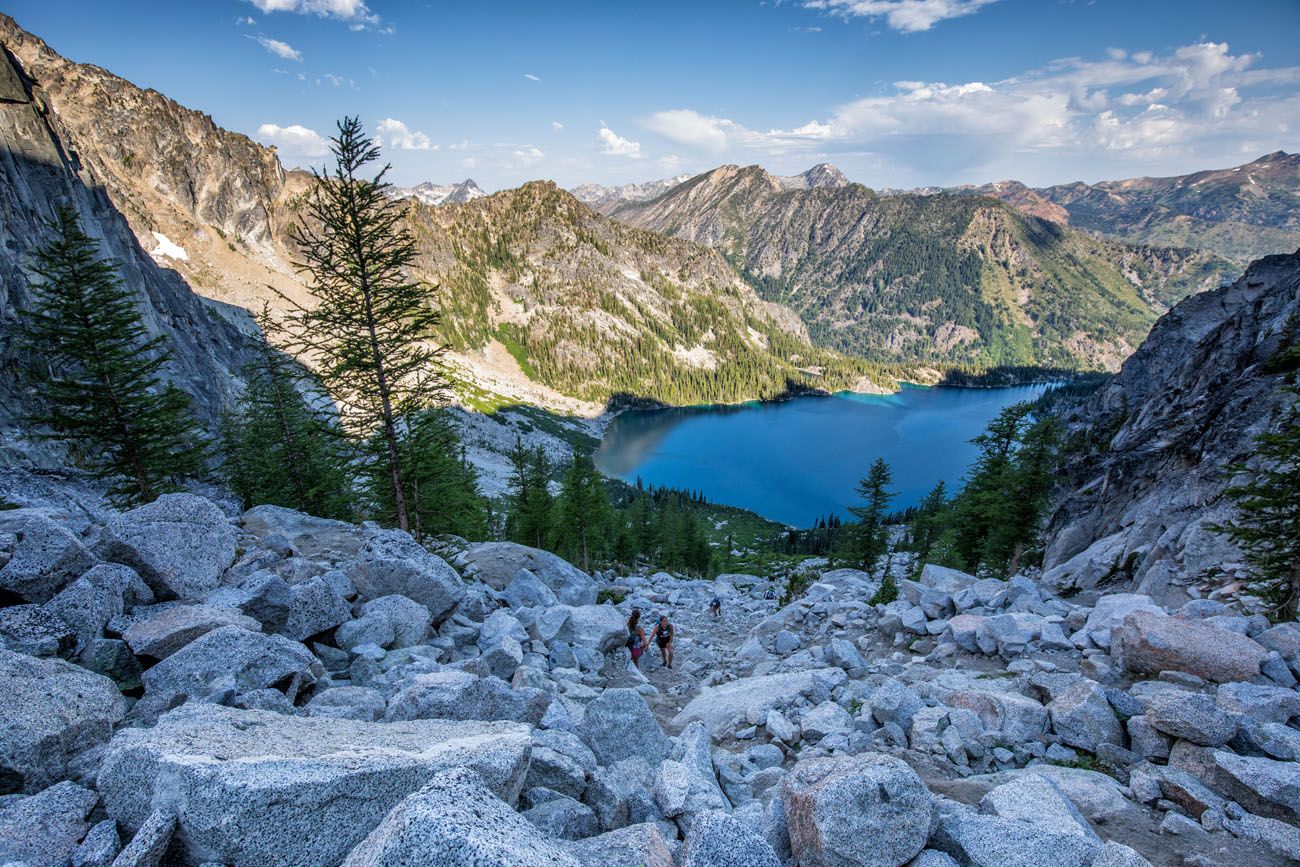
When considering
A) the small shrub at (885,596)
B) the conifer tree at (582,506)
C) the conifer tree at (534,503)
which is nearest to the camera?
the small shrub at (885,596)

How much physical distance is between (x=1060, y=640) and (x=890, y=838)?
10.4 m

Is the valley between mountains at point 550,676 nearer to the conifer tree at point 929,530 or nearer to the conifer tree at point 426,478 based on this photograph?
the conifer tree at point 426,478

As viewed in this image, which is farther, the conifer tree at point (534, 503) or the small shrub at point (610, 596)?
the conifer tree at point (534, 503)

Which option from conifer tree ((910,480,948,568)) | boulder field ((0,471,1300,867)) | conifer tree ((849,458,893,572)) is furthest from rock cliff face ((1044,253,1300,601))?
conifer tree ((849,458,893,572))

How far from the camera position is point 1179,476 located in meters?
23.5

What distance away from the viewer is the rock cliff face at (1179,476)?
716 inches

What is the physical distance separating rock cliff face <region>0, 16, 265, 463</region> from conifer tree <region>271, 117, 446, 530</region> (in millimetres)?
5987

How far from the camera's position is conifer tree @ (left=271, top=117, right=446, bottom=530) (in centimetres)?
1672

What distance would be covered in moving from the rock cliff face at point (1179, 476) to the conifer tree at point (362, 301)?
2553 cm

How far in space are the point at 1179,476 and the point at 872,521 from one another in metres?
24.1

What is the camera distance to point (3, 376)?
28.9 metres

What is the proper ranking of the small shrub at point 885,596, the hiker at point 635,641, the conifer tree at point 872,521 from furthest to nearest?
the conifer tree at point 872,521, the small shrub at point 885,596, the hiker at point 635,641

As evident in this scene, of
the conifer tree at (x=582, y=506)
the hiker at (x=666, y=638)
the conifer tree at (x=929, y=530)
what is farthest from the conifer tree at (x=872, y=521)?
the hiker at (x=666, y=638)

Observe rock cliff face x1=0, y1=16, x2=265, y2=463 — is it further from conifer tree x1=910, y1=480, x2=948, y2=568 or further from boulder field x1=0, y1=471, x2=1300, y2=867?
conifer tree x1=910, y1=480, x2=948, y2=568
